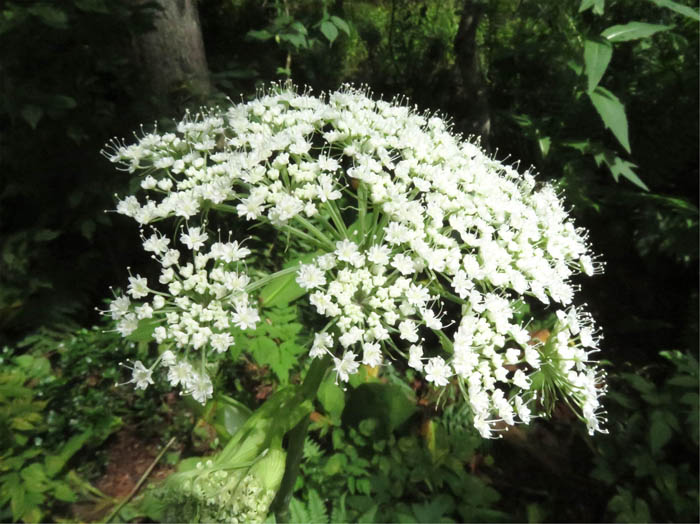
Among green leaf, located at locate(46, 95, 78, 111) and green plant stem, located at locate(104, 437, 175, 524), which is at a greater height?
green leaf, located at locate(46, 95, 78, 111)

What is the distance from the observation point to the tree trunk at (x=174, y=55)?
2.47 metres

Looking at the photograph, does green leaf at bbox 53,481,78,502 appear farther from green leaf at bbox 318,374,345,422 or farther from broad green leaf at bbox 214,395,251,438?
green leaf at bbox 318,374,345,422

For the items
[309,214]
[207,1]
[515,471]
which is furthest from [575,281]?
[207,1]

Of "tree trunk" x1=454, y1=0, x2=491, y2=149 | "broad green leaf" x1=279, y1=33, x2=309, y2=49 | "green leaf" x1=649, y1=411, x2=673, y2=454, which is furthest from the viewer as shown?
"tree trunk" x1=454, y1=0, x2=491, y2=149

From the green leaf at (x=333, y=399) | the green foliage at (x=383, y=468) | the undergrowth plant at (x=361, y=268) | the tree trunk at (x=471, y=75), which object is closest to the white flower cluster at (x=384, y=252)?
the undergrowth plant at (x=361, y=268)

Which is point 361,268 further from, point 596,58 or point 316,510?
point 596,58

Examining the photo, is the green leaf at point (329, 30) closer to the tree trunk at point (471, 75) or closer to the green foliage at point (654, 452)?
the tree trunk at point (471, 75)

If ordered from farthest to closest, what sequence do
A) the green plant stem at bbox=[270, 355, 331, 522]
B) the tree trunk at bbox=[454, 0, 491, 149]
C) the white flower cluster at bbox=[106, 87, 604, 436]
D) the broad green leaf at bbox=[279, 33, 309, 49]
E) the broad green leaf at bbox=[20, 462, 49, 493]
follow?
the tree trunk at bbox=[454, 0, 491, 149], the broad green leaf at bbox=[279, 33, 309, 49], the broad green leaf at bbox=[20, 462, 49, 493], the green plant stem at bbox=[270, 355, 331, 522], the white flower cluster at bbox=[106, 87, 604, 436]

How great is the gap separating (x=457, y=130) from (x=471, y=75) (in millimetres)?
459

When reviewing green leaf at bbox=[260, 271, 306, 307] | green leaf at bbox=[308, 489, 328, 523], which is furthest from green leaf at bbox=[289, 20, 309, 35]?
green leaf at bbox=[308, 489, 328, 523]

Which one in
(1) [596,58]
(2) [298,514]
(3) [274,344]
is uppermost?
(1) [596,58]

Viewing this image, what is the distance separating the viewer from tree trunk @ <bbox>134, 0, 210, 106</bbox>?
97.3 inches

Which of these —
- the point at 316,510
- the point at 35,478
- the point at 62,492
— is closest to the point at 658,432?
the point at 316,510

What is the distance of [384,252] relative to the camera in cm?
125
